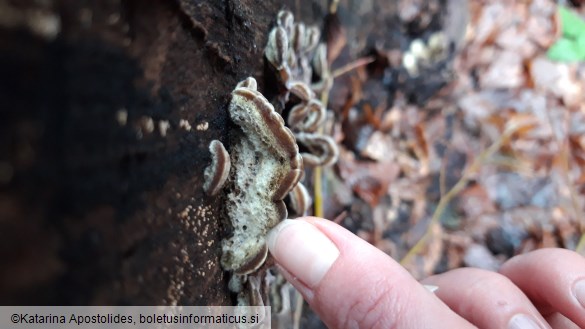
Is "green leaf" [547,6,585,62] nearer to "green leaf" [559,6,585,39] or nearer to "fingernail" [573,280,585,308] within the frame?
"green leaf" [559,6,585,39]

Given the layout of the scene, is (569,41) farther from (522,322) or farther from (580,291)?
(522,322)

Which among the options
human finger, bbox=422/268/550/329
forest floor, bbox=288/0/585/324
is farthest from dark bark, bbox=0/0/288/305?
forest floor, bbox=288/0/585/324

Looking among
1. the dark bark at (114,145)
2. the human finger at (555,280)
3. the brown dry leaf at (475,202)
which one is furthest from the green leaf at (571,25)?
the dark bark at (114,145)

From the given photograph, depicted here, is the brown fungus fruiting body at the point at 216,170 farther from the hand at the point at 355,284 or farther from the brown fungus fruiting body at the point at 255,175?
the hand at the point at 355,284

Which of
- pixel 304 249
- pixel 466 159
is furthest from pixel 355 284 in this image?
pixel 466 159

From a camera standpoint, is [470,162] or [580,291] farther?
[470,162]

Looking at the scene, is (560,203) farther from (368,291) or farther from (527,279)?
(368,291)

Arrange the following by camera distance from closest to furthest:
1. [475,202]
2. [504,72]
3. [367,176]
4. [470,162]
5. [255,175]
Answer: [255,175]
[367,176]
[475,202]
[470,162]
[504,72]
